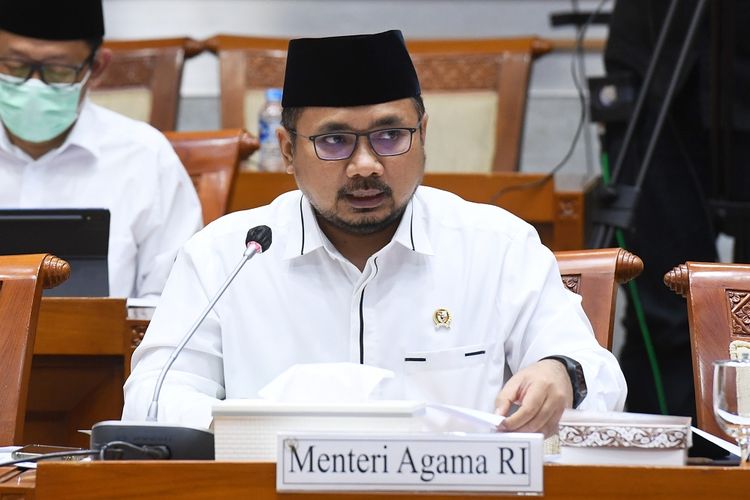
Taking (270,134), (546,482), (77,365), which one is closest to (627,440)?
(546,482)

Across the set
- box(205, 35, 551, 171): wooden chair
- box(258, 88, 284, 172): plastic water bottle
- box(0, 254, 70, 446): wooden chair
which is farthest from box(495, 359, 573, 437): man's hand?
box(205, 35, 551, 171): wooden chair

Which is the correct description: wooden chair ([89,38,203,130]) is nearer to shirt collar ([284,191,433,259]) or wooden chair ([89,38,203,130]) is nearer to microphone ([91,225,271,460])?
shirt collar ([284,191,433,259])

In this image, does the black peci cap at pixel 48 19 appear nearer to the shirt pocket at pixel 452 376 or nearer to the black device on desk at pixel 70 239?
the black device on desk at pixel 70 239

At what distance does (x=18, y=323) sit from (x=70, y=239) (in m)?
0.44

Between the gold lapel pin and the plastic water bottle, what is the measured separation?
170 cm

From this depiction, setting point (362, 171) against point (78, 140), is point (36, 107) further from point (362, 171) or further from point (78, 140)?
point (362, 171)

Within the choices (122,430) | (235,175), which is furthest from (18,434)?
(235,175)

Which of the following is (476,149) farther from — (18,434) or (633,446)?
(633,446)

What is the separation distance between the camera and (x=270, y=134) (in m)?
3.82

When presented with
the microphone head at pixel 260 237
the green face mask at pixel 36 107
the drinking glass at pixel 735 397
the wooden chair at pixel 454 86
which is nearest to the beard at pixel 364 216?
the microphone head at pixel 260 237

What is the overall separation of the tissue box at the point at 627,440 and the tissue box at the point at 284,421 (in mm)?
175

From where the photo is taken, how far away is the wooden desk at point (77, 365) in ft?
7.86

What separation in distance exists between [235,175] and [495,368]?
1422 millimetres

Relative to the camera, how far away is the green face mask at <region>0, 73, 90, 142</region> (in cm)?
315
